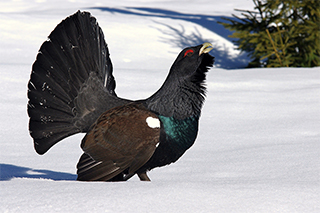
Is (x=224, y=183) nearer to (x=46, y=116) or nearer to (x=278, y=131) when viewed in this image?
(x=46, y=116)

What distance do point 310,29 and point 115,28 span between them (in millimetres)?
7080

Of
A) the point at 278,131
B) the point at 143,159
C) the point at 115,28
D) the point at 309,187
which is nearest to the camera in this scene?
the point at 309,187

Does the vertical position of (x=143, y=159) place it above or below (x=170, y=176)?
above

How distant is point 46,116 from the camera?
397 cm

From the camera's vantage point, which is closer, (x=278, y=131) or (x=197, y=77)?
(x=197, y=77)

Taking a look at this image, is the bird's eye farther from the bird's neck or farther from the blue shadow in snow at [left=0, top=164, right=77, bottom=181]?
the blue shadow in snow at [left=0, top=164, right=77, bottom=181]

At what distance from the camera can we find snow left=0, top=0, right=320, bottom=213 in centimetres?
277

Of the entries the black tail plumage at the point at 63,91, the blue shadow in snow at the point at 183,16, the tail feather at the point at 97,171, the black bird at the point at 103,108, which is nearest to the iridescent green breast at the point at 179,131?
the black bird at the point at 103,108

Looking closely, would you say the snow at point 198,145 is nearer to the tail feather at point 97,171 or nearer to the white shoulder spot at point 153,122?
the tail feather at point 97,171

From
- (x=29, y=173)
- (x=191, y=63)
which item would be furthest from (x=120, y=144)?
(x=29, y=173)

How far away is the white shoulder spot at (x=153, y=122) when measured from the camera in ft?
11.1

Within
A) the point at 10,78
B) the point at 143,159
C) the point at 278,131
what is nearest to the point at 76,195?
the point at 143,159

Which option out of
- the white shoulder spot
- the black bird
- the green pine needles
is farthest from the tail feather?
the green pine needles

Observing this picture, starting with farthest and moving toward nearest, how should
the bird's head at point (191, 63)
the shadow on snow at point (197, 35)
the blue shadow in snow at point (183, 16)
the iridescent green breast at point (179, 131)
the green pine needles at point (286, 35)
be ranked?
the blue shadow in snow at point (183, 16) → the shadow on snow at point (197, 35) → the green pine needles at point (286, 35) → the bird's head at point (191, 63) → the iridescent green breast at point (179, 131)
